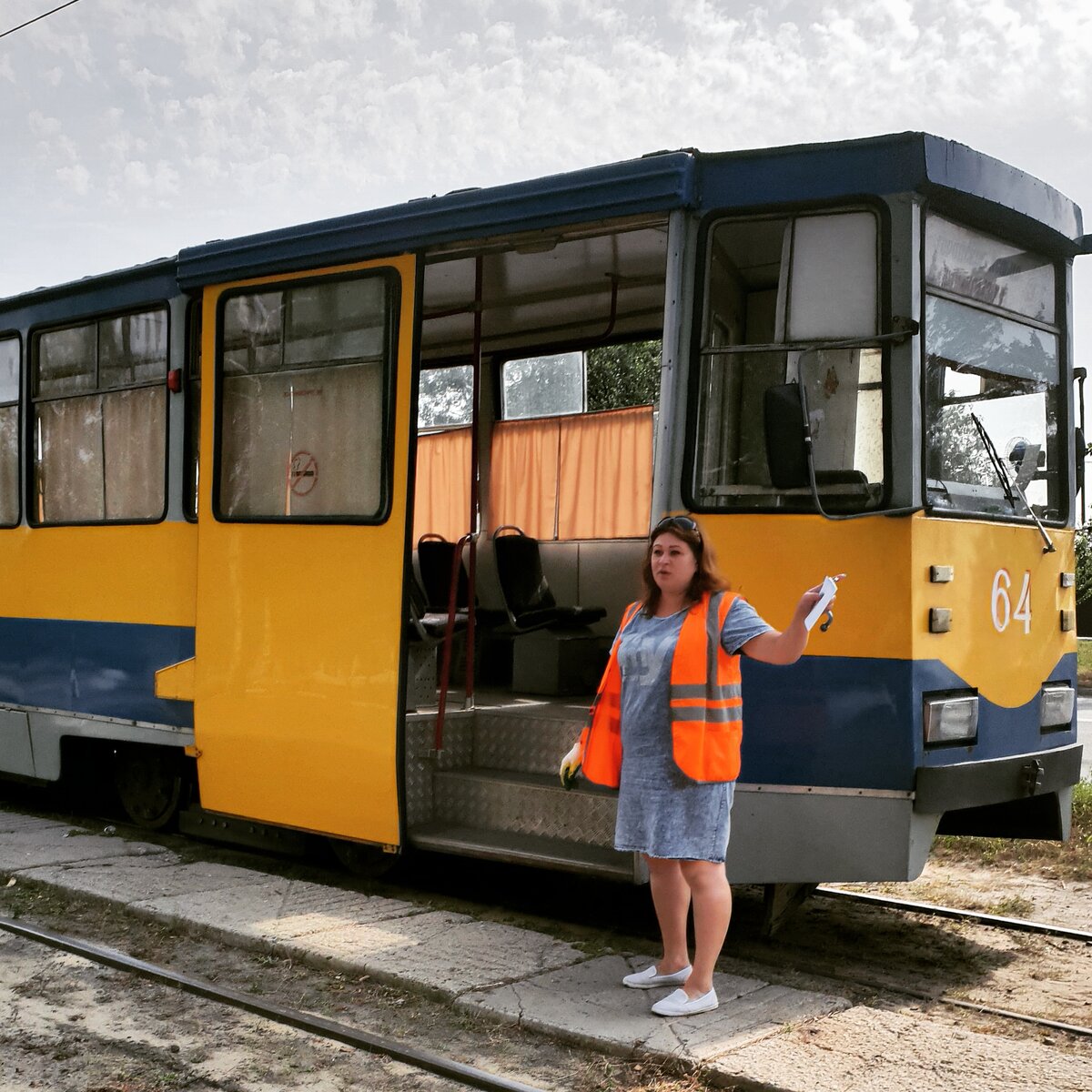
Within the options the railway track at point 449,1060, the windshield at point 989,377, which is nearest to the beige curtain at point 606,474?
the railway track at point 449,1060

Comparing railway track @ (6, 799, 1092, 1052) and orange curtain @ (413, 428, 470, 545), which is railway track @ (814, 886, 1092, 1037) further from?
orange curtain @ (413, 428, 470, 545)

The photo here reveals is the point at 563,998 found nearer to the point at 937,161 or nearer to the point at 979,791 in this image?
the point at 979,791

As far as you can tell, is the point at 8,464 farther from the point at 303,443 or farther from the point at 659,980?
the point at 659,980

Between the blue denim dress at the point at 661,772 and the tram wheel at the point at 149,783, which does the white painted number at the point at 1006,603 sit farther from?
the tram wheel at the point at 149,783

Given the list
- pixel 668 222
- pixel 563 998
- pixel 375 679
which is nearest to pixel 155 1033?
pixel 563 998

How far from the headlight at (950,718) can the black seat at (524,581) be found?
3247 millimetres

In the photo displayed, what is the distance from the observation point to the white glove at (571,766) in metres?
4.88

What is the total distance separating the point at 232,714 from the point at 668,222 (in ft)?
10.4

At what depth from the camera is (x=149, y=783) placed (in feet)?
26.2

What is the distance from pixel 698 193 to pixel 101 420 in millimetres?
3946

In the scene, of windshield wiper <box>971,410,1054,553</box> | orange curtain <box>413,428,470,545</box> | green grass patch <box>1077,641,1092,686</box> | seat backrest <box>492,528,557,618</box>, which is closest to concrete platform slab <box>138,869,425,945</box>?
seat backrest <box>492,528,557,618</box>

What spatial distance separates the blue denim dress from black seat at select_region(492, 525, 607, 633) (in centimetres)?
354

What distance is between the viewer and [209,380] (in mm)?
7121

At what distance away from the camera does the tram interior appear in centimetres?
786
